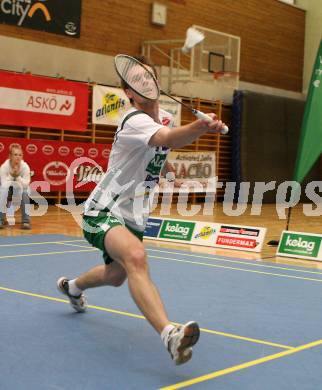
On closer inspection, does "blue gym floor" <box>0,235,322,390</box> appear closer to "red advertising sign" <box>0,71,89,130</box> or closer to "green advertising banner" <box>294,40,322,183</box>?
"green advertising banner" <box>294,40,322,183</box>

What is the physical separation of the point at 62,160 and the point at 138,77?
10677 millimetres

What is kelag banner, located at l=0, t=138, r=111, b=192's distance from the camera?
13.7m

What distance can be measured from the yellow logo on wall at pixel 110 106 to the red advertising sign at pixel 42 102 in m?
0.45

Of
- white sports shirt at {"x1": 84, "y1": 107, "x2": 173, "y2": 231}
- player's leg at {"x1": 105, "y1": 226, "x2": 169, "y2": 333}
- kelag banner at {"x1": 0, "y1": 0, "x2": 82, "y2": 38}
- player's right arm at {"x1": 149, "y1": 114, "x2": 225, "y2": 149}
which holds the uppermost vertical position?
kelag banner at {"x1": 0, "y1": 0, "x2": 82, "y2": 38}

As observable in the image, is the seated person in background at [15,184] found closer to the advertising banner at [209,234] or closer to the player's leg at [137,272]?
the advertising banner at [209,234]

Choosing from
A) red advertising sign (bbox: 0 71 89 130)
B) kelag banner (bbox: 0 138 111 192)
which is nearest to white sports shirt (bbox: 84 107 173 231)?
kelag banner (bbox: 0 138 111 192)

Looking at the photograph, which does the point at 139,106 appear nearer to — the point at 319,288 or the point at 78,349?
the point at 78,349

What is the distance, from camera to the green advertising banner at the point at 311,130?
8.97 meters

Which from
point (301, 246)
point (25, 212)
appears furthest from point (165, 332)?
point (25, 212)

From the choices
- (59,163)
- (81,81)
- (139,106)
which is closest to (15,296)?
(139,106)

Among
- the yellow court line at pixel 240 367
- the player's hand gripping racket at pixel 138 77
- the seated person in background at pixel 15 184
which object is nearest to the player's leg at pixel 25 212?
the seated person in background at pixel 15 184

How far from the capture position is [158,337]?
4.32m

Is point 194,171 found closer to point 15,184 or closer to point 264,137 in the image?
point 264,137

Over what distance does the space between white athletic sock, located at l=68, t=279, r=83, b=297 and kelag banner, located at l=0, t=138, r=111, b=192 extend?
8.72m
